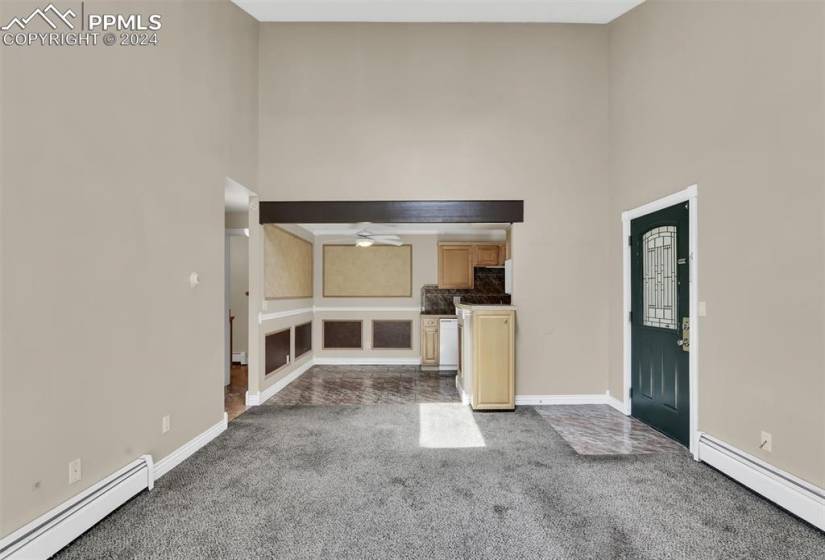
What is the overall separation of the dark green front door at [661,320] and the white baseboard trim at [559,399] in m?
0.47

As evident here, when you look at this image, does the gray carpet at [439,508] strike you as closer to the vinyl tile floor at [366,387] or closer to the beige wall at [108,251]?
the beige wall at [108,251]

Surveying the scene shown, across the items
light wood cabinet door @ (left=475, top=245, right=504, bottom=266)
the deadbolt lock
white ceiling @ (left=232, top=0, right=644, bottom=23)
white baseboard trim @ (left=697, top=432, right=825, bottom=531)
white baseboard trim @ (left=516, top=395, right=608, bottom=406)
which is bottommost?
white baseboard trim @ (left=516, top=395, right=608, bottom=406)

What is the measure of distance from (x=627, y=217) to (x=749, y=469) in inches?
102

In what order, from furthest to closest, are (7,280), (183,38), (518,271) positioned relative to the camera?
(518,271)
(183,38)
(7,280)

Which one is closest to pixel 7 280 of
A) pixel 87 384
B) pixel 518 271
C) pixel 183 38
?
pixel 87 384

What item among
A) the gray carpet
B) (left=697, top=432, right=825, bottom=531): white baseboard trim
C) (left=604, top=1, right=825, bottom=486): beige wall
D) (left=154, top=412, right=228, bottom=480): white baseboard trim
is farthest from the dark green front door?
(left=154, top=412, right=228, bottom=480): white baseboard trim

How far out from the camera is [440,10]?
14.0ft

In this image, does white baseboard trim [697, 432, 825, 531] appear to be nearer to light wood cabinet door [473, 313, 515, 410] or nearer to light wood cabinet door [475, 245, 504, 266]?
light wood cabinet door [473, 313, 515, 410]

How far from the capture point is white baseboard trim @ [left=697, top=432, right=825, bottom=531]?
2.15 metres

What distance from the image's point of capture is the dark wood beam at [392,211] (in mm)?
4531

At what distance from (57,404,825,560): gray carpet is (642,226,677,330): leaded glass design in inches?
51.0

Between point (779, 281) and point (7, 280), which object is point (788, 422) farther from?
point (7, 280)

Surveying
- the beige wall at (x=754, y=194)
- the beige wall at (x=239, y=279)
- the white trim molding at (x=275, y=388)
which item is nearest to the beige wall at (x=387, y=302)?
the white trim molding at (x=275, y=388)

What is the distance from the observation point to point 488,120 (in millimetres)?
4551
